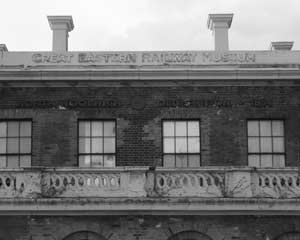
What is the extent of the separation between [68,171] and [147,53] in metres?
5.98

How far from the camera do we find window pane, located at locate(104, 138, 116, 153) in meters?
27.9

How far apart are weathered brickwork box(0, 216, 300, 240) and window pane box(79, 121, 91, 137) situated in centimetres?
413

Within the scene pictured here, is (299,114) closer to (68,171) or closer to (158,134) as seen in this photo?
(158,134)

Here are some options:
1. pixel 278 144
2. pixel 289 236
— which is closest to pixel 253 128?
pixel 278 144

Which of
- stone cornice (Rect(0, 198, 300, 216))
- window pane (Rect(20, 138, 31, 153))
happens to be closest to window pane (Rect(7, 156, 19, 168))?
window pane (Rect(20, 138, 31, 153))

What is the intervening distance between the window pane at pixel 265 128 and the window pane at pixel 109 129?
481cm

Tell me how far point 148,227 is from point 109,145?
422cm

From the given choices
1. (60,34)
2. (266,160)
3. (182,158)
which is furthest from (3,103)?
(266,160)

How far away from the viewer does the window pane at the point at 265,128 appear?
92.1 ft

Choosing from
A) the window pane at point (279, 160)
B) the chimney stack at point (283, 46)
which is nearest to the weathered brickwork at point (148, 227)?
the window pane at point (279, 160)

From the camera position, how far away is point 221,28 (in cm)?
3031

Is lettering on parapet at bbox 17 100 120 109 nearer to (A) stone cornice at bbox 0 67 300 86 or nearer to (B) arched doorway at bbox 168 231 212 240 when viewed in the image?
(A) stone cornice at bbox 0 67 300 86

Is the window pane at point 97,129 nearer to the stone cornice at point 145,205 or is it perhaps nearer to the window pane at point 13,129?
the window pane at point 13,129

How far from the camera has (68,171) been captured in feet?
80.3
